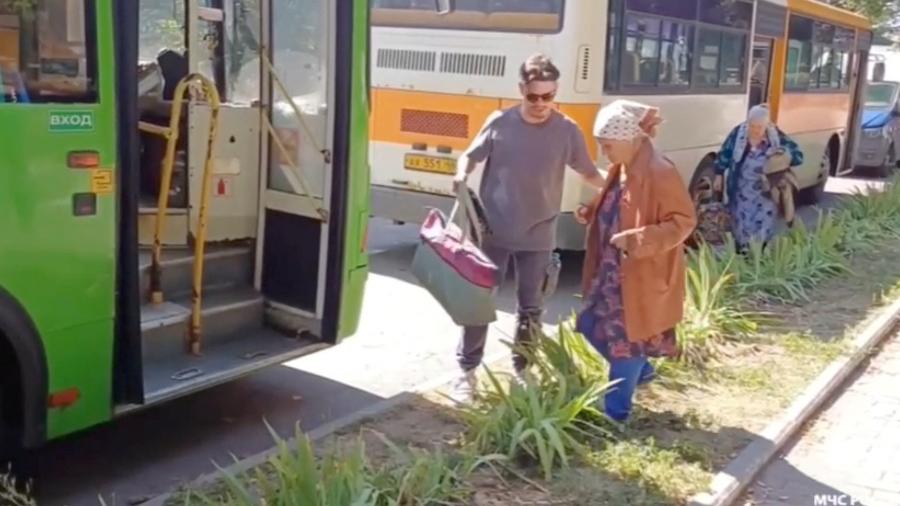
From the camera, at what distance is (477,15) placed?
9539 millimetres

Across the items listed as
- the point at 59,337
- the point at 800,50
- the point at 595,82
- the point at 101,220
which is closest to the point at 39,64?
the point at 101,220

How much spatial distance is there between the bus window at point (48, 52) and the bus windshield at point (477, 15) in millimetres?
5261

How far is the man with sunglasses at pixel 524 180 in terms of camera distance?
19.5ft

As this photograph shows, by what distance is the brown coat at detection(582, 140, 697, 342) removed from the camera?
4961 mm

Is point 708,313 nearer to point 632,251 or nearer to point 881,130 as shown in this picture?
point 632,251

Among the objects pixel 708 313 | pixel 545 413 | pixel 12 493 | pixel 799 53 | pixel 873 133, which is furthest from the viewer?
pixel 873 133

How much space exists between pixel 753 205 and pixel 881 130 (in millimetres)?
12919

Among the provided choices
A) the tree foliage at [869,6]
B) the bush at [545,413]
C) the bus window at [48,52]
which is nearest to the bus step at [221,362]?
the bush at [545,413]

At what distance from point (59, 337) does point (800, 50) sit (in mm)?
12328

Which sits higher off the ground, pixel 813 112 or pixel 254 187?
pixel 813 112

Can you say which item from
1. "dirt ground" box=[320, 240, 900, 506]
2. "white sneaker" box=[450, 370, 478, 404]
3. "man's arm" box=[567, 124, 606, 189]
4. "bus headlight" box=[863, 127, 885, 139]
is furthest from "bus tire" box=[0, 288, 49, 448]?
"bus headlight" box=[863, 127, 885, 139]

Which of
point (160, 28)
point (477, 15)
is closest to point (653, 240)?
point (160, 28)

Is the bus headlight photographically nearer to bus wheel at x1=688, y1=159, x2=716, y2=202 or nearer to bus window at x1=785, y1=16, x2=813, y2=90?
bus window at x1=785, y1=16, x2=813, y2=90

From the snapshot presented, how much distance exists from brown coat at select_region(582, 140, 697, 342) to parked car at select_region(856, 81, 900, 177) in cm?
1628
